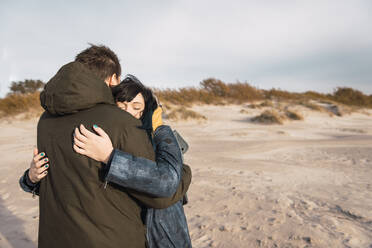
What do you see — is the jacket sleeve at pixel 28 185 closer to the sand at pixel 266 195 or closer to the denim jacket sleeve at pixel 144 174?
the denim jacket sleeve at pixel 144 174

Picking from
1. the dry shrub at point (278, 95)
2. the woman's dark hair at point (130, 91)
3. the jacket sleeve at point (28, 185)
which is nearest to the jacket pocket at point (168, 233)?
the woman's dark hair at point (130, 91)

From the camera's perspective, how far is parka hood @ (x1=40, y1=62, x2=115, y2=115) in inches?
41.0

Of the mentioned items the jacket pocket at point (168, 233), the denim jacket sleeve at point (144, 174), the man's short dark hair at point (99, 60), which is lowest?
the jacket pocket at point (168, 233)

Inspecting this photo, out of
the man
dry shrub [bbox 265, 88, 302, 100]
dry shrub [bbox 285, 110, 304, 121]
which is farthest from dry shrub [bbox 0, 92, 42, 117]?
dry shrub [bbox 265, 88, 302, 100]

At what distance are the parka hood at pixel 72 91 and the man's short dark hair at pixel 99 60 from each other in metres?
0.38

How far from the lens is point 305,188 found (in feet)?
13.2

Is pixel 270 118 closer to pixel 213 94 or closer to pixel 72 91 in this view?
pixel 213 94

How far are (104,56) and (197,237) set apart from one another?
215cm

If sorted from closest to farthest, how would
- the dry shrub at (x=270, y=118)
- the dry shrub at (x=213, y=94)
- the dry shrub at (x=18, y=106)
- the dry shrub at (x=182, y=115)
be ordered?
1. the dry shrub at (x=270, y=118)
2. the dry shrub at (x=182, y=115)
3. the dry shrub at (x=18, y=106)
4. the dry shrub at (x=213, y=94)

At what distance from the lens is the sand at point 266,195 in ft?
8.82

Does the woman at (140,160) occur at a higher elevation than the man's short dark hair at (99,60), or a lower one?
lower

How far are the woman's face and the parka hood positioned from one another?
1.67 ft

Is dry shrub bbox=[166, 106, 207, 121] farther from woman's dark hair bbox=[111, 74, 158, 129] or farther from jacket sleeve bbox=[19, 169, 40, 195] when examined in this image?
jacket sleeve bbox=[19, 169, 40, 195]

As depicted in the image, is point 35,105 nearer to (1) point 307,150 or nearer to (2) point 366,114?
(1) point 307,150
